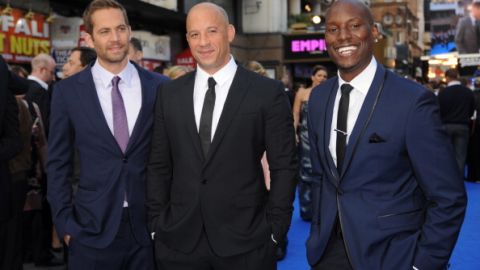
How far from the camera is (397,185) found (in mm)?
2621

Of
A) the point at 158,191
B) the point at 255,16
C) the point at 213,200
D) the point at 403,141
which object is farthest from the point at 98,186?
the point at 255,16

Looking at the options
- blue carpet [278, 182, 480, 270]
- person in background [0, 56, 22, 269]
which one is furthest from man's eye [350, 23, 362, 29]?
blue carpet [278, 182, 480, 270]

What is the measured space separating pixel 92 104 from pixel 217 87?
74cm

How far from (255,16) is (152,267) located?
22.2m

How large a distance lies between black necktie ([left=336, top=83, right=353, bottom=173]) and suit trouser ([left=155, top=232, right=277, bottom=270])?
62 cm

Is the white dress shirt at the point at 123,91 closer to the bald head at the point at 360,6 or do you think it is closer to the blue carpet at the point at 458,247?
the bald head at the point at 360,6

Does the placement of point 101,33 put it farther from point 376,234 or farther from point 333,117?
point 376,234

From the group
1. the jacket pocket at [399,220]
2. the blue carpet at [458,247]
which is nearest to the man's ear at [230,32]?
the jacket pocket at [399,220]

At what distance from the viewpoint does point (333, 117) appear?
9.38ft

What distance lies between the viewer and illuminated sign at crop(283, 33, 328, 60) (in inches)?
893

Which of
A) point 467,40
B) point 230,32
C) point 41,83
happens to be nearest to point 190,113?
point 230,32

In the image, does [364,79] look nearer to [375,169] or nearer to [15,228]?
[375,169]

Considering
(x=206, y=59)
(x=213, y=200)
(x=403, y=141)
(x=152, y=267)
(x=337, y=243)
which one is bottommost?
(x=152, y=267)

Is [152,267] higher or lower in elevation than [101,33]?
lower
